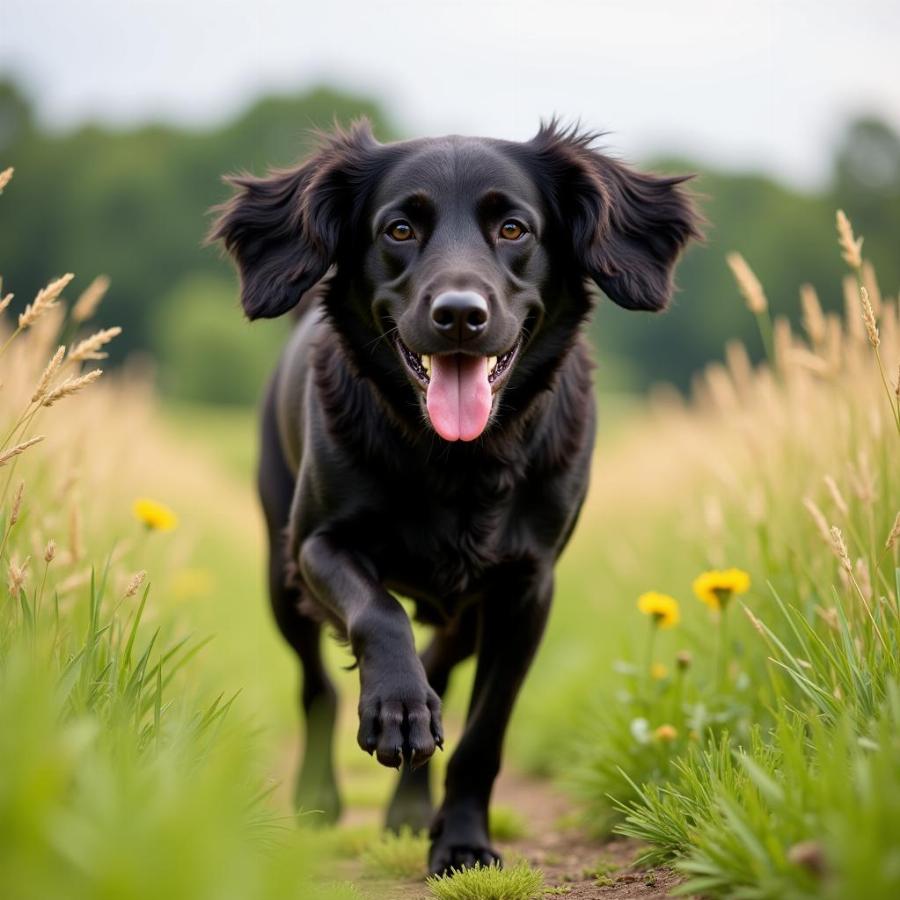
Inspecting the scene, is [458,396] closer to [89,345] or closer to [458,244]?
[458,244]

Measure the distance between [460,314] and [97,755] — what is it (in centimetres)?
147

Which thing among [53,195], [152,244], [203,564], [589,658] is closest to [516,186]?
[589,658]

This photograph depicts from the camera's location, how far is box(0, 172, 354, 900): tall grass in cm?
147

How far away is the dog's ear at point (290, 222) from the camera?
352cm

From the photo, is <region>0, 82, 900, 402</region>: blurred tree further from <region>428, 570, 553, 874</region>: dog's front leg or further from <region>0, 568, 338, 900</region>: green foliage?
<region>0, 568, 338, 900</region>: green foliage

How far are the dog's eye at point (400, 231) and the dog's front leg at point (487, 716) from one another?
3.46ft

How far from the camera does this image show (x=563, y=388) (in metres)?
3.57

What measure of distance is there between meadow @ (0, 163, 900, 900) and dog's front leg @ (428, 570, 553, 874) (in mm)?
165

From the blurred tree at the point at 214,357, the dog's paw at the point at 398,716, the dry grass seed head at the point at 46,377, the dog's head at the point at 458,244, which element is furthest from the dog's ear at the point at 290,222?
the blurred tree at the point at 214,357

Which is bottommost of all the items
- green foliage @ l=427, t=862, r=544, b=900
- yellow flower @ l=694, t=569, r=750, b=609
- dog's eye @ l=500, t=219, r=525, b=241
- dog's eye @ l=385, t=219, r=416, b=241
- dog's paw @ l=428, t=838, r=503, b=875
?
dog's paw @ l=428, t=838, r=503, b=875

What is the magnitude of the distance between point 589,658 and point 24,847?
4.38m

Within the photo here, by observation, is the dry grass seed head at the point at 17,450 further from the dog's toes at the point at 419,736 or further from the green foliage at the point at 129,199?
the green foliage at the point at 129,199

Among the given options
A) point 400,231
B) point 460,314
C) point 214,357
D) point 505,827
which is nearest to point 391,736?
point 460,314

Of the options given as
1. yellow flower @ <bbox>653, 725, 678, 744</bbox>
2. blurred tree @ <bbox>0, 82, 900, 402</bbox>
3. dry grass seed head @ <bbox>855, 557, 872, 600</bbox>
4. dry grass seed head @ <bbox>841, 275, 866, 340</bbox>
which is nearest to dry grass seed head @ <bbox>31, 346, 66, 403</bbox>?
dry grass seed head @ <bbox>855, 557, 872, 600</bbox>
